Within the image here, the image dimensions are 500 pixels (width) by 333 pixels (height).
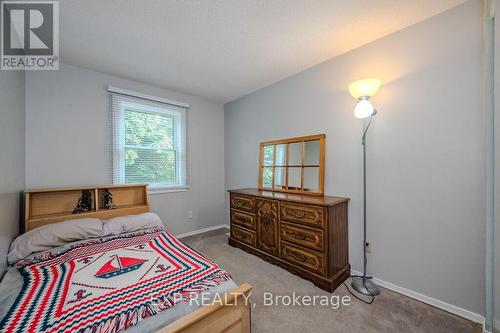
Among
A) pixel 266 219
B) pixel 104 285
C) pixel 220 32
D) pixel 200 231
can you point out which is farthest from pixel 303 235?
pixel 220 32

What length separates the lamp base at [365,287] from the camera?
1.85 m

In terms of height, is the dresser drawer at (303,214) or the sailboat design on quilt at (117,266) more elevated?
the dresser drawer at (303,214)

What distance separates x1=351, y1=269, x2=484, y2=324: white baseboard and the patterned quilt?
171 centimetres

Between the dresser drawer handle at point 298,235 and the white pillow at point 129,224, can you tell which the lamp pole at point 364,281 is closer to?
the dresser drawer handle at point 298,235

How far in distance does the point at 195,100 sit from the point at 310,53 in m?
2.14

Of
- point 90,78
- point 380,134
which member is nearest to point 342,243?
point 380,134

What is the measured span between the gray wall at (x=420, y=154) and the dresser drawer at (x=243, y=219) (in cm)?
107

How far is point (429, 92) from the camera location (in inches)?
67.6

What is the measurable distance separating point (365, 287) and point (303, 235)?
73 centimetres

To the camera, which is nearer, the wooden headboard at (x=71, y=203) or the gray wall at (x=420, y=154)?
the gray wall at (x=420, y=154)

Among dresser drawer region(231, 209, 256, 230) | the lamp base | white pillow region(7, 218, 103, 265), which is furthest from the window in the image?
the lamp base

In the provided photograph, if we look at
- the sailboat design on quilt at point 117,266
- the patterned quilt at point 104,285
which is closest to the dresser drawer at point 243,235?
the patterned quilt at point 104,285

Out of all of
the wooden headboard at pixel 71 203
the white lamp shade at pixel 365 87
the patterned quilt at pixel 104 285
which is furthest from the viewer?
the wooden headboard at pixel 71 203

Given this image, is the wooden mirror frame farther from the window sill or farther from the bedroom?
the window sill
